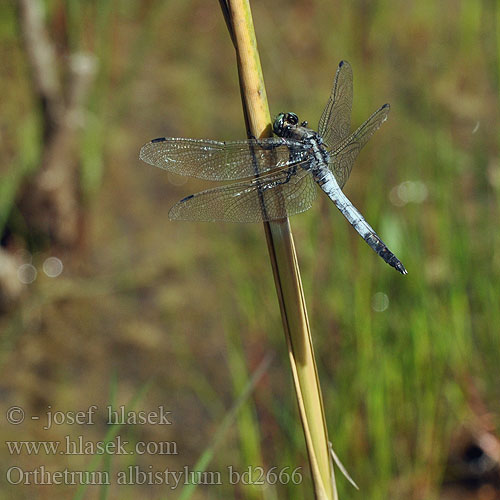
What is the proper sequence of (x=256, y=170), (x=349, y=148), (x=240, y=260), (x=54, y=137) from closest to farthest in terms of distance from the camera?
(x=256, y=170) < (x=349, y=148) < (x=54, y=137) < (x=240, y=260)

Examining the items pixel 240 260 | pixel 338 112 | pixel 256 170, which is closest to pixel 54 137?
pixel 240 260

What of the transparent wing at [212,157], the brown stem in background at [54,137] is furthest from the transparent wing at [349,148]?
the brown stem in background at [54,137]

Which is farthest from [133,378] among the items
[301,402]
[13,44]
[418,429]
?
[13,44]

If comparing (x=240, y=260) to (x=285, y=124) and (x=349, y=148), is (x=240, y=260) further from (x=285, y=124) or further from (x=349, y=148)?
(x=285, y=124)

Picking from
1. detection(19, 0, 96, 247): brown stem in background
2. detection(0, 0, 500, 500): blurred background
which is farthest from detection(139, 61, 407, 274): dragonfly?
detection(19, 0, 96, 247): brown stem in background

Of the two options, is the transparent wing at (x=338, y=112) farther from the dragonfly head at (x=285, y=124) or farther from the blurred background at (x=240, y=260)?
the blurred background at (x=240, y=260)

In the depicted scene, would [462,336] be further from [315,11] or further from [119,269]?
[315,11]
